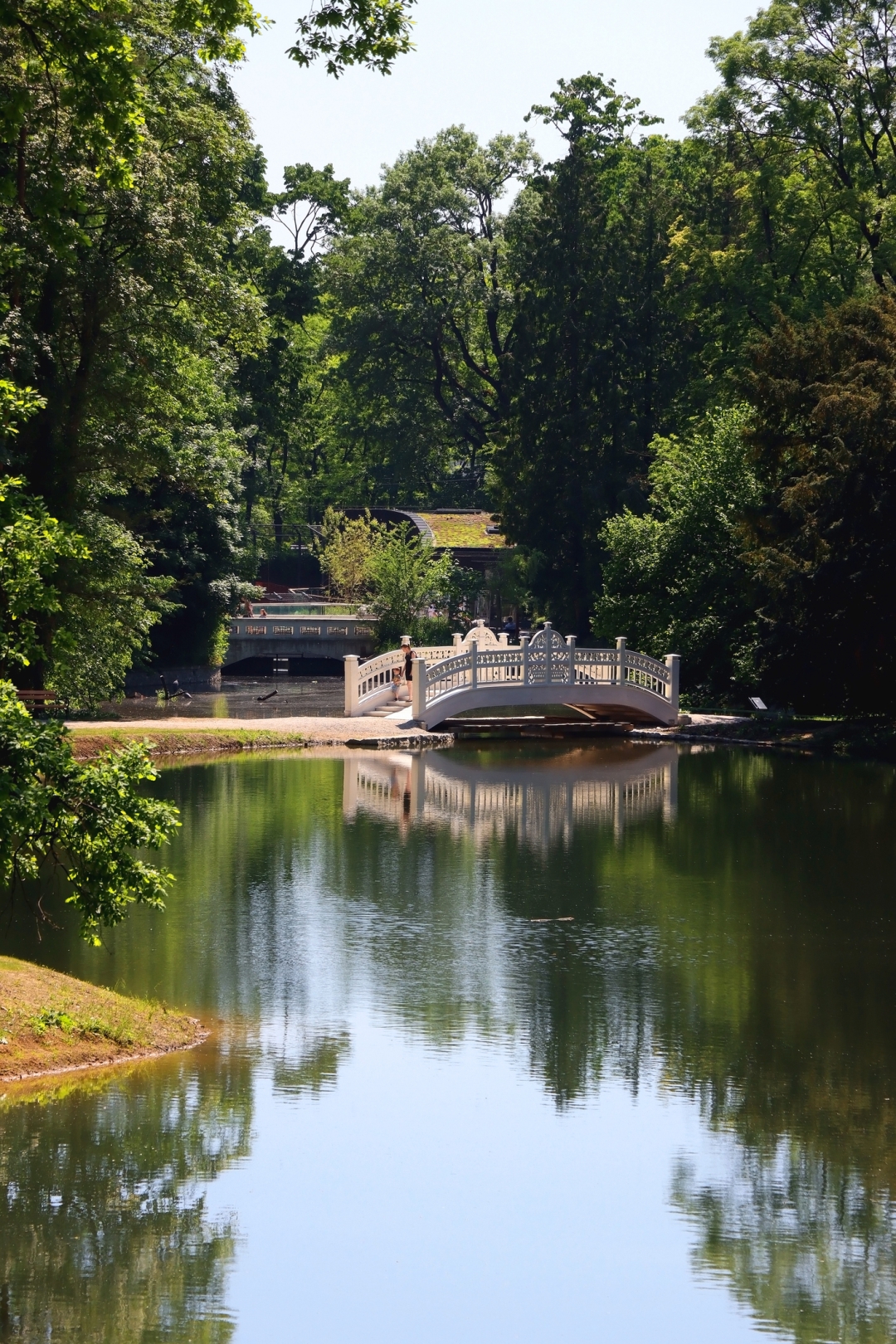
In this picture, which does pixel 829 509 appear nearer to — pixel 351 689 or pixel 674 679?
pixel 674 679

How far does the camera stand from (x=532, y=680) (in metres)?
38.6

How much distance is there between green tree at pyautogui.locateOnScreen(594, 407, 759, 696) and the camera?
137 ft

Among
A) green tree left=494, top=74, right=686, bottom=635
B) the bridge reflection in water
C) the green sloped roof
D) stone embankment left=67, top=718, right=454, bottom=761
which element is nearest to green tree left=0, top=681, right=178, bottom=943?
the bridge reflection in water

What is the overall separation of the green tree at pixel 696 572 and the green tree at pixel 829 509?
2043mm

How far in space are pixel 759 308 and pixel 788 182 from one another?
3.93 metres

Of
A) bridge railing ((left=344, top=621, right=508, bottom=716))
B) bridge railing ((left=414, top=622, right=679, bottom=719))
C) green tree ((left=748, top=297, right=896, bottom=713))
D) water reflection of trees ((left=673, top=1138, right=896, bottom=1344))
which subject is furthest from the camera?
bridge railing ((left=344, top=621, right=508, bottom=716))

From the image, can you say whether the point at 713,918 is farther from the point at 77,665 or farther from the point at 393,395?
the point at 393,395

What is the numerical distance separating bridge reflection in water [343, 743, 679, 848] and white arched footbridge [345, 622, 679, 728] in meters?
2.34

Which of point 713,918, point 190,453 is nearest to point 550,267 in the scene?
point 190,453

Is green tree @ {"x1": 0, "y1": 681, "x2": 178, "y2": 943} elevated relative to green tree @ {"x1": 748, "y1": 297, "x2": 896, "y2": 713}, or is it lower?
lower

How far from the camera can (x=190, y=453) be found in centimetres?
3450

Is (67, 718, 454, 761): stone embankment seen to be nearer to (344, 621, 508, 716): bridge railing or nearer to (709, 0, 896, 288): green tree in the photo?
(344, 621, 508, 716): bridge railing

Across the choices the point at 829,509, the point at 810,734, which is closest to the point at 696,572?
the point at 810,734

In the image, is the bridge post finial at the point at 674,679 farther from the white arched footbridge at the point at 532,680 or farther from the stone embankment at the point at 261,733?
the stone embankment at the point at 261,733
